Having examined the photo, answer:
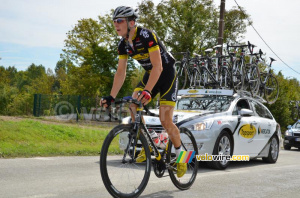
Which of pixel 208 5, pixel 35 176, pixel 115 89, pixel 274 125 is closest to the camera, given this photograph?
pixel 115 89

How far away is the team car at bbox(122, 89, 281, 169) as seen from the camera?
7859 millimetres

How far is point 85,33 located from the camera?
135 ft

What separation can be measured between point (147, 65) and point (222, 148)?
400 cm

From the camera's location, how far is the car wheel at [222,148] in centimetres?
801

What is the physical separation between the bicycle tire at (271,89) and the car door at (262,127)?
2703mm

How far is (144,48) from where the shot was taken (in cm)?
464

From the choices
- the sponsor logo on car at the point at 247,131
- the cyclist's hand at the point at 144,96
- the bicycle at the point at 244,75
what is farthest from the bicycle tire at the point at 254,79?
the cyclist's hand at the point at 144,96

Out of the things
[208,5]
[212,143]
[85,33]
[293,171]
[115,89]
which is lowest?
[293,171]

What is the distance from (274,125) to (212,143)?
361cm

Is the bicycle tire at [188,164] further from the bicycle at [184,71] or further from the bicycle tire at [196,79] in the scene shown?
the bicycle at [184,71]

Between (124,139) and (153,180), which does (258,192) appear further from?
(124,139)

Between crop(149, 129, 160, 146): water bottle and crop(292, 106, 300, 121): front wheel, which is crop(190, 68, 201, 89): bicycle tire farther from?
crop(292, 106, 300, 121): front wheel

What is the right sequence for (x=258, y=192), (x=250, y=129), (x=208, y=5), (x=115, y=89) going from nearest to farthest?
1. (x=115, y=89)
2. (x=258, y=192)
3. (x=250, y=129)
4. (x=208, y=5)

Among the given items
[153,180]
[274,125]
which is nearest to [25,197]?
[153,180]
